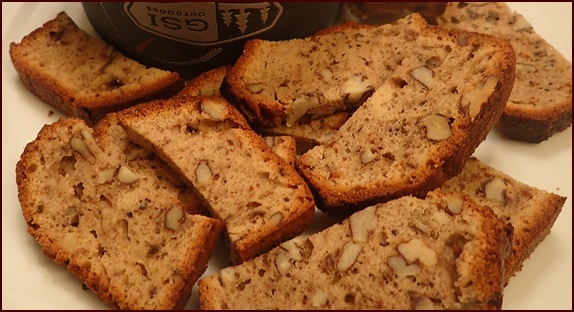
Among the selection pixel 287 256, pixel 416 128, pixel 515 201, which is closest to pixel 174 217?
pixel 287 256

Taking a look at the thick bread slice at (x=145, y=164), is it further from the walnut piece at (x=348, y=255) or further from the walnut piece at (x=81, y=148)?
the walnut piece at (x=348, y=255)

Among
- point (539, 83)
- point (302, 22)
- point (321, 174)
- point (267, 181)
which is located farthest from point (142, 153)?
point (539, 83)

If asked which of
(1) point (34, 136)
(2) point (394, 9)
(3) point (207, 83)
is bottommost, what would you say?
(1) point (34, 136)

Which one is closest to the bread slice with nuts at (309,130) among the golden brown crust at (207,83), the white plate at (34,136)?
the golden brown crust at (207,83)

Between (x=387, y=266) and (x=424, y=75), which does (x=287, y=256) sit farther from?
(x=424, y=75)

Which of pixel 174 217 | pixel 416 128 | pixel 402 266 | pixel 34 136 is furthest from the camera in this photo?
pixel 34 136

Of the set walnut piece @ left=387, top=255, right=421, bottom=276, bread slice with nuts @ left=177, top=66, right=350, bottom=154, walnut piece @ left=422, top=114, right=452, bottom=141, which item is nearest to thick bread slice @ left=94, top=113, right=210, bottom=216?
bread slice with nuts @ left=177, top=66, right=350, bottom=154
